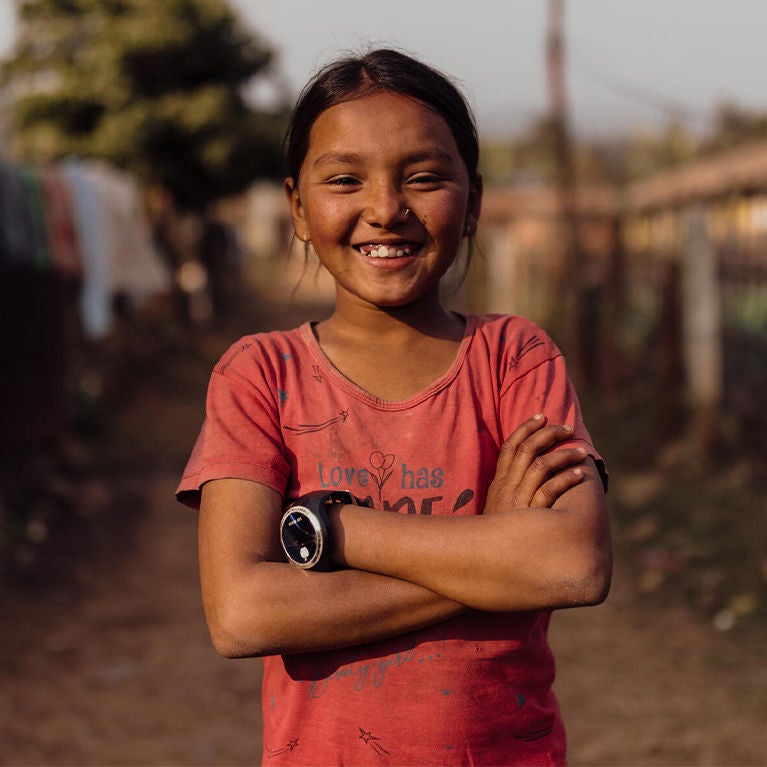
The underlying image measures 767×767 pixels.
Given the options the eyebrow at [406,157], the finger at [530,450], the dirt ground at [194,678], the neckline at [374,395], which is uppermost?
the eyebrow at [406,157]

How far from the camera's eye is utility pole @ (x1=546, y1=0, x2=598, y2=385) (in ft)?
37.8

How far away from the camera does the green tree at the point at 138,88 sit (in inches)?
563

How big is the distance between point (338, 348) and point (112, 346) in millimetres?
10953

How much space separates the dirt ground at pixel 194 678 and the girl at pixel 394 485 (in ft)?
8.15

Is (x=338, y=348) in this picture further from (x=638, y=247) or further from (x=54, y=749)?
(x=638, y=247)

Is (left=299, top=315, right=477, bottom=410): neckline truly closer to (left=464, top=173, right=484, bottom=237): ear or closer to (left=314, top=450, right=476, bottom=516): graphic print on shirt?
(left=314, top=450, right=476, bottom=516): graphic print on shirt

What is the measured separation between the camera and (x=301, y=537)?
4.77ft

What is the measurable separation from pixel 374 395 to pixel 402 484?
0.48 feet

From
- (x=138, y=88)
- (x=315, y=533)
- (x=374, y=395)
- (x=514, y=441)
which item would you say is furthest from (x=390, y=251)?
(x=138, y=88)

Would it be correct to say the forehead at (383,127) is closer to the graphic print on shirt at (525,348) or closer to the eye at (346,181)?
the eye at (346,181)

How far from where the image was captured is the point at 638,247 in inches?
477

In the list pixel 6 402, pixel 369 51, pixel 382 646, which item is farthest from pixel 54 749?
pixel 6 402

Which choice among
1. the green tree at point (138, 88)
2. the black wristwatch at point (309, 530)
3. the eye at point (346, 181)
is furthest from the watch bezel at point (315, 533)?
the green tree at point (138, 88)

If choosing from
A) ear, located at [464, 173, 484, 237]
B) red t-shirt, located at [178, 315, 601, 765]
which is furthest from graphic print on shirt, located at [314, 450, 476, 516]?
ear, located at [464, 173, 484, 237]
